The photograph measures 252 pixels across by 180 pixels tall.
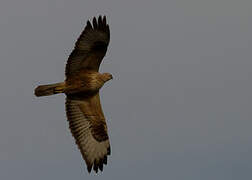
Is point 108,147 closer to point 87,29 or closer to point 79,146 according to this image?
point 79,146

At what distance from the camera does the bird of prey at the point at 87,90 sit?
83.9ft

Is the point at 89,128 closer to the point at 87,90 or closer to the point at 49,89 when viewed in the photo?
the point at 87,90

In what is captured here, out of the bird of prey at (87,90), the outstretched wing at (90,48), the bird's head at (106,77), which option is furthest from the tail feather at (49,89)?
the bird's head at (106,77)

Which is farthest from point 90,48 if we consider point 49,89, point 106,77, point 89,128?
point 89,128

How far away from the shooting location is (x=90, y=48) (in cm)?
2570

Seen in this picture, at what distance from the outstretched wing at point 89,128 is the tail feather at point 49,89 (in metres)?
0.58

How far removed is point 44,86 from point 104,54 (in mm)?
1950

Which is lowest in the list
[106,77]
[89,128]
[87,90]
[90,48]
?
[89,128]

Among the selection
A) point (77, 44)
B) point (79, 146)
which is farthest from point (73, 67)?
point (79, 146)

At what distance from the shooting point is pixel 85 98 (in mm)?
26219

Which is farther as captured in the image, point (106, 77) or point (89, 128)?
point (89, 128)

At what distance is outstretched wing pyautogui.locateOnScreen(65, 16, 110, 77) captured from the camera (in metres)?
25.5

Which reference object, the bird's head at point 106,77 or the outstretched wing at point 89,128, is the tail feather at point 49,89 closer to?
the outstretched wing at point 89,128

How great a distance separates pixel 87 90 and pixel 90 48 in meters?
1.21
